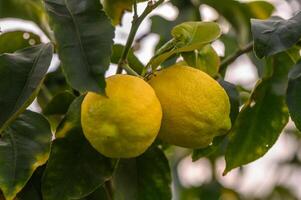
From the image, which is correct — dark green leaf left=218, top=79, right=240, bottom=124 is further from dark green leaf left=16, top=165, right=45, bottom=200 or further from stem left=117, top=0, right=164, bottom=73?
dark green leaf left=16, top=165, right=45, bottom=200

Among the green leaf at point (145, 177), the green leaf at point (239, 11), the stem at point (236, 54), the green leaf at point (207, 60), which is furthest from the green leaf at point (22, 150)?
the green leaf at point (239, 11)

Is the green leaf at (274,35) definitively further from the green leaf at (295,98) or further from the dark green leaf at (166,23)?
the dark green leaf at (166,23)

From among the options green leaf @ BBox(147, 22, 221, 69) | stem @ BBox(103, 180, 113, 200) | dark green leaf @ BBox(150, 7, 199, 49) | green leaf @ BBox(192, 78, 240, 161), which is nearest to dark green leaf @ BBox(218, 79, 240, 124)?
green leaf @ BBox(192, 78, 240, 161)

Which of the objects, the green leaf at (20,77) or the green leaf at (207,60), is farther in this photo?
the green leaf at (207,60)

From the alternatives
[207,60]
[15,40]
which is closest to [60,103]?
[15,40]

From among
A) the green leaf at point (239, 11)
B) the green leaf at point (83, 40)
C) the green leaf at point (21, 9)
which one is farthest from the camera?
the green leaf at point (239, 11)

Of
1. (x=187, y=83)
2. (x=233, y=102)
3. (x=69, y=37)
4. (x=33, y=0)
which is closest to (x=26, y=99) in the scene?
(x=69, y=37)

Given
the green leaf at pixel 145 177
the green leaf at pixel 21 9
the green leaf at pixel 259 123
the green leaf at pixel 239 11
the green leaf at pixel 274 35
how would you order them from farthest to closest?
the green leaf at pixel 239 11 → the green leaf at pixel 21 9 → the green leaf at pixel 259 123 → the green leaf at pixel 145 177 → the green leaf at pixel 274 35

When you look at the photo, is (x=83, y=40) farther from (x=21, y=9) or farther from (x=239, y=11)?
(x=239, y=11)
